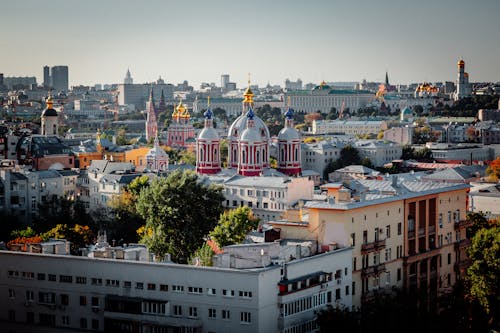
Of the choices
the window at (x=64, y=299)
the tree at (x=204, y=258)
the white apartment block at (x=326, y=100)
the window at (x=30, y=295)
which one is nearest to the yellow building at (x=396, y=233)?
the tree at (x=204, y=258)

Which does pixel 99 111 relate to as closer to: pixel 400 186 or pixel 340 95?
pixel 340 95

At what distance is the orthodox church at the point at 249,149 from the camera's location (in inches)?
1877

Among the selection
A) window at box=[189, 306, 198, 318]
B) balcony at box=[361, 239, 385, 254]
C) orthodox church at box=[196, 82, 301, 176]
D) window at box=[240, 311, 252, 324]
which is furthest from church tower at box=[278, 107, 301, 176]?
window at box=[240, 311, 252, 324]

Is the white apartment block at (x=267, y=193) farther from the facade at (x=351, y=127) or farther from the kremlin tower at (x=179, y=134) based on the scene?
the facade at (x=351, y=127)

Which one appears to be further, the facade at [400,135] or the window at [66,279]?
the facade at [400,135]

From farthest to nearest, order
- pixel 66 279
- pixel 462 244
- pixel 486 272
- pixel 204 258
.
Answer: pixel 462 244 → pixel 486 272 → pixel 204 258 → pixel 66 279

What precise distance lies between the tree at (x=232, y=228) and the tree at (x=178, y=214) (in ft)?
2.82

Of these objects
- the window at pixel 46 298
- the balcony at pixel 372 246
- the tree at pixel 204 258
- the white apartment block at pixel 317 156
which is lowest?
the white apartment block at pixel 317 156

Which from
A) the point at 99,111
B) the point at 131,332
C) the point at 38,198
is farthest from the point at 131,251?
the point at 99,111

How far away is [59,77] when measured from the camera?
15412cm

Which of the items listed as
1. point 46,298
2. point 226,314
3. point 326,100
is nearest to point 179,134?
point 46,298

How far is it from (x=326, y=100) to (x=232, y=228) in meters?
112

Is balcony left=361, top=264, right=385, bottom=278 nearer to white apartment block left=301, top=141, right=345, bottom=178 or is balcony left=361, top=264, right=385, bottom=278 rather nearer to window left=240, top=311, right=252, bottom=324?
window left=240, top=311, right=252, bottom=324

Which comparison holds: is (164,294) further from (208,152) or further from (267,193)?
(208,152)
